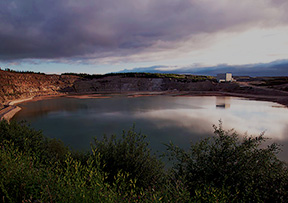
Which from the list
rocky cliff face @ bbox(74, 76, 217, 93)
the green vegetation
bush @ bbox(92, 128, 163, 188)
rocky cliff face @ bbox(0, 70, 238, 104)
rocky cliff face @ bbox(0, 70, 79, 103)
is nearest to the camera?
the green vegetation

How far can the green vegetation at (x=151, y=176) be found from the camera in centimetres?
397

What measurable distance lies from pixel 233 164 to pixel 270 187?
3.86ft

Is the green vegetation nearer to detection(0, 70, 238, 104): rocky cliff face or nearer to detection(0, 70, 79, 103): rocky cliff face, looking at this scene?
detection(0, 70, 79, 103): rocky cliff face

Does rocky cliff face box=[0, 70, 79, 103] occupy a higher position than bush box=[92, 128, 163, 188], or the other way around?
rocky cliff face box=[0, 70, 79, 103]

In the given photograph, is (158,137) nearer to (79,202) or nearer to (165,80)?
(79,202)

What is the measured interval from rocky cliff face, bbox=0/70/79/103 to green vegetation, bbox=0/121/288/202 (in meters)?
50.3

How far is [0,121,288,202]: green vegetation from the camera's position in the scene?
3967mm

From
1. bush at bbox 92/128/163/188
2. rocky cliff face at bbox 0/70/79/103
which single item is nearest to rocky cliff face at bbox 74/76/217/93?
rocky cliff face at bbox 0/70/79/103

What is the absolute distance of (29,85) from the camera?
213ft

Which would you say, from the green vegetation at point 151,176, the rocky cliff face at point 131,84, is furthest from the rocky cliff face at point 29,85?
the green vegetation at point 151,176

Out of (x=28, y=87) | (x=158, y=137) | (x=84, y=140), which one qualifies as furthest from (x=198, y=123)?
(x=28, y=87)

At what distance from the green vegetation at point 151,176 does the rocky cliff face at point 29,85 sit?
50.3 meters

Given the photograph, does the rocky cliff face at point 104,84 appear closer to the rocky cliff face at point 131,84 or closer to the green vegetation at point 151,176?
the rocky cliff face at point 131,84

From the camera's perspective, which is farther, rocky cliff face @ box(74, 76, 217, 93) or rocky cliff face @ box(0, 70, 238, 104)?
rocky cliff face @ box(74, 76, 217, 93)
